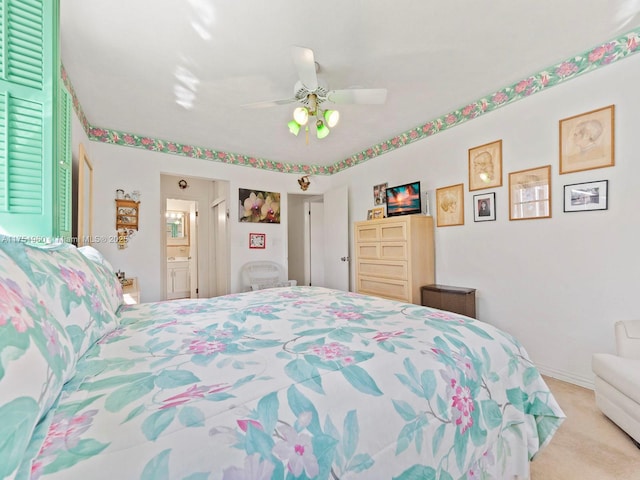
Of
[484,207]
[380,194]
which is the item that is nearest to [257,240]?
→ [380,194]

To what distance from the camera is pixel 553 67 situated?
7.41 ft

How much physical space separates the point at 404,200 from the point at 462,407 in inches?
112

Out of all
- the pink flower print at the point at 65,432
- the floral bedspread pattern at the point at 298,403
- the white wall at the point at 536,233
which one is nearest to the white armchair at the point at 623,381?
the white wall at the point at 536,233

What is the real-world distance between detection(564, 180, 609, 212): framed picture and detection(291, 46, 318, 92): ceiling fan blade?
2206 mm

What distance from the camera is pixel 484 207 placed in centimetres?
278

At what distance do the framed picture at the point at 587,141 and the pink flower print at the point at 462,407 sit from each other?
2.29 metres

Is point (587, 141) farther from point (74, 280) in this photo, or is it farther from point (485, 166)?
point (74, 280)

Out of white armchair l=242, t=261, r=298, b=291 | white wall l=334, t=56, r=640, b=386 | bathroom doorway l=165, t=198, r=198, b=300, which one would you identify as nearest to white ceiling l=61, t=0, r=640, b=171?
white wall l=334, t=56, r=640, b=386

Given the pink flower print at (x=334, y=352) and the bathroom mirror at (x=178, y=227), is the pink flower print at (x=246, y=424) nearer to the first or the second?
the pink flower print at (x=334, y=352)

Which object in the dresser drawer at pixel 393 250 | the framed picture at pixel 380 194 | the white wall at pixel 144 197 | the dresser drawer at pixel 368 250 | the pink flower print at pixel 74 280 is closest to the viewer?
the pink flower print at pixel 74 280

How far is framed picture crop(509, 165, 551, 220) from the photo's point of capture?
2346 mm

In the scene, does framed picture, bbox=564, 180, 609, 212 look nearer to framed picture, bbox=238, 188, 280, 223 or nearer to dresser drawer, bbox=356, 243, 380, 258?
dresser drawer, bbox=356, 243, 380, 258

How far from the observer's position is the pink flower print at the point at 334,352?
832mm

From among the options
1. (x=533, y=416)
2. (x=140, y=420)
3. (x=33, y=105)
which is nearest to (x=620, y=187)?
(x=533, y=416)
